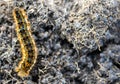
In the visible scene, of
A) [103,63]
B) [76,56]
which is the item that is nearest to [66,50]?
[76,56]

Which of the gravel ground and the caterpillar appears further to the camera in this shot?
the gravel ground

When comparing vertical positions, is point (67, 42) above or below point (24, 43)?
below

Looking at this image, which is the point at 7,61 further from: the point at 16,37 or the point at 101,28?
the point at 101,28

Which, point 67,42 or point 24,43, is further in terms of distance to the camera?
point 67,42

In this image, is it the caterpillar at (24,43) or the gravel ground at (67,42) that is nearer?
the caterpillar at (24,43)
